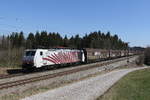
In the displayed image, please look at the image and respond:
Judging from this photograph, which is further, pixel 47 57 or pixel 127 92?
pixel 47 57

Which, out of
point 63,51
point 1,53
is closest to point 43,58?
point 63,51

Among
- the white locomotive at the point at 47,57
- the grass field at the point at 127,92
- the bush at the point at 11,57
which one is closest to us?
the grass field at the point at 127,92

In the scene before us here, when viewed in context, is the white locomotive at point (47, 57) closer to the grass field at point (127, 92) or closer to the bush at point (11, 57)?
the bush at point (11, 57)

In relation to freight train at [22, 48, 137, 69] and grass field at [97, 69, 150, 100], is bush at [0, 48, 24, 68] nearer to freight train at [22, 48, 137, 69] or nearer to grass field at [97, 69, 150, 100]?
freight train at [22, 48, 137, 69]

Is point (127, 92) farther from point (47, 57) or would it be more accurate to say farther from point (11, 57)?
point (11, 57)

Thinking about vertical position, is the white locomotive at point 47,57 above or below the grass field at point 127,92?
above

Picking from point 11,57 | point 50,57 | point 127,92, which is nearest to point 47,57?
point 50,57

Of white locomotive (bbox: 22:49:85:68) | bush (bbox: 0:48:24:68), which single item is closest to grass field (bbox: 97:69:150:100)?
white locomotive (bbox: 22:49:85:68)

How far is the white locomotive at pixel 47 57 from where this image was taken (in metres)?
25.8

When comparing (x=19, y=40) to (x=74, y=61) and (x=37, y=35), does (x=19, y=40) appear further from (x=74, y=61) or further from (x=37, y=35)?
(x=74, y=61)

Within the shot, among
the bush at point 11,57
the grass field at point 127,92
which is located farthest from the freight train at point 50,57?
the grass field at point 127,92

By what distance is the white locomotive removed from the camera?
84.6 feet

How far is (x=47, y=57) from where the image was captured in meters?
28.2

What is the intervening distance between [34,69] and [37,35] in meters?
Answer: 105
